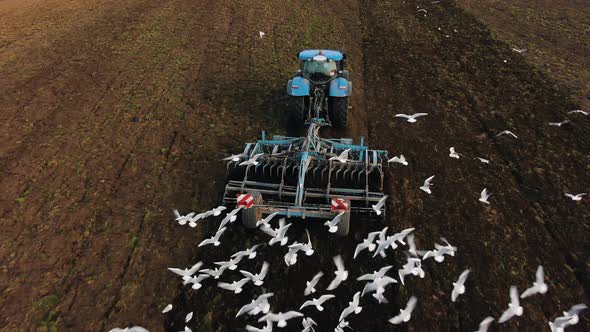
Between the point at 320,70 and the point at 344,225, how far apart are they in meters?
4.34

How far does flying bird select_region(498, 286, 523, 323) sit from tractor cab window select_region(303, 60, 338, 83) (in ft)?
19.5

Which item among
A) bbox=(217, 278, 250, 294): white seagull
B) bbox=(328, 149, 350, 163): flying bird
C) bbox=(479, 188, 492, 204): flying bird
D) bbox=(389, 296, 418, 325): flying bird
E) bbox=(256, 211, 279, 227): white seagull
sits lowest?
bbox=(479, 188, 492, 204): flying bird

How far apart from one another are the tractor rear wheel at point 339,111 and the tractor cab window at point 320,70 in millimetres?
561

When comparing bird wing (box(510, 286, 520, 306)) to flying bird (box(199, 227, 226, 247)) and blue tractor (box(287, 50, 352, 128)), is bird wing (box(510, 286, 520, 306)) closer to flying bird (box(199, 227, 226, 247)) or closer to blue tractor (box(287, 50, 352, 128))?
flying bird (box(199, 227, 226, 247))

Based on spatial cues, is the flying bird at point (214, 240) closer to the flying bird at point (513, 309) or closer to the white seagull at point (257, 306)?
the white seagull at point (257, 306)

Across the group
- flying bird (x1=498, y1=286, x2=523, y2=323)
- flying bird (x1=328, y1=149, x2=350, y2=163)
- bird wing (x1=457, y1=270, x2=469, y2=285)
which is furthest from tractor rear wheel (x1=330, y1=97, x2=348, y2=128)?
flying bird (x1=498, y1=286, x2=523, y2=323)

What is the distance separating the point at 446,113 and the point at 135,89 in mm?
9382

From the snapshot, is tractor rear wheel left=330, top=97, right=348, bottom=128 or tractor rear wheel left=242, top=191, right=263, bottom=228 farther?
Result: tractor rear wheel left=330, top=97, right=348, bottom=128

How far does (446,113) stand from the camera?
10.9 metres

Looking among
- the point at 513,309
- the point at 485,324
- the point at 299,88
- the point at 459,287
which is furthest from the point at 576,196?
the point at 299,88

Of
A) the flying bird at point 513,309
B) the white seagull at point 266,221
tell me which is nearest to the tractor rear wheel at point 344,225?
the white seagull at point 266,221

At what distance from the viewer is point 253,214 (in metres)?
6.65

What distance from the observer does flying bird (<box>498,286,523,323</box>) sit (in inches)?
214

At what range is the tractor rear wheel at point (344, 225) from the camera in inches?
253
